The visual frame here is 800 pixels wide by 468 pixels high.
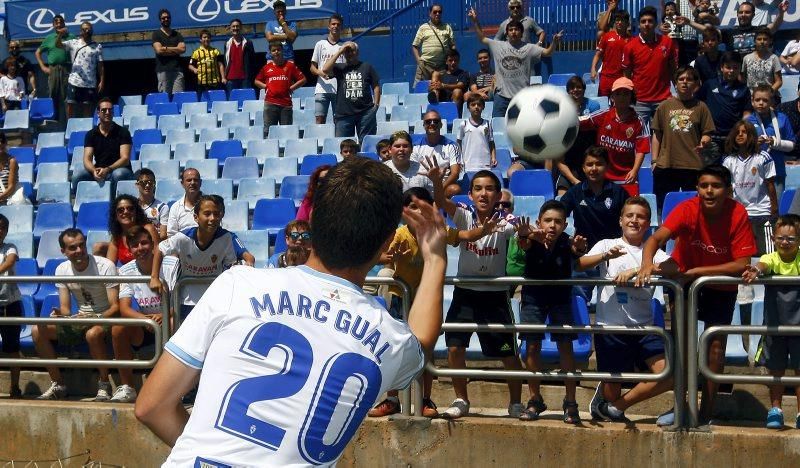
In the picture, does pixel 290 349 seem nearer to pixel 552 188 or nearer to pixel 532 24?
pixel 552 188

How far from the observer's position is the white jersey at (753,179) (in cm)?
927

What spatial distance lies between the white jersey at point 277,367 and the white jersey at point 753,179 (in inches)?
280

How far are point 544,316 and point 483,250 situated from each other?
0.62 metres

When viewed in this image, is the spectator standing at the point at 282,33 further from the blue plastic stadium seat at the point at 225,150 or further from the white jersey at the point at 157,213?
the white jersey at the point at 157,213

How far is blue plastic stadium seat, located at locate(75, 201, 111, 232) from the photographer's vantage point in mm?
12039

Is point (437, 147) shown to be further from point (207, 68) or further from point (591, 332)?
point (207, 68)

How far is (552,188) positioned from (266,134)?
214 inches

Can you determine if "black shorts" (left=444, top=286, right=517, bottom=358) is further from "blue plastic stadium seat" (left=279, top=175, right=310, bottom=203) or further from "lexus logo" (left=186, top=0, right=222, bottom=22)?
"lexus logo" (left=186, top=0, right=222, bottom=22)

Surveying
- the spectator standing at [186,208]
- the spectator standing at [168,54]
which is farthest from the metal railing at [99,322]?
the spectator standing at [168,54]

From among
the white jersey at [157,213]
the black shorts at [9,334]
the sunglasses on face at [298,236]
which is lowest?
the black shorts at [9,334]

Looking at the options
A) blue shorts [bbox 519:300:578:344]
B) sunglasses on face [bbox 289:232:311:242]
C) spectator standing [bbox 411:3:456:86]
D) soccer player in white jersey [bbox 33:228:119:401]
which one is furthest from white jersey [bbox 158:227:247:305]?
spectator standing [bbox 411:3:456:86]

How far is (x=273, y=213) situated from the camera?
439 inches

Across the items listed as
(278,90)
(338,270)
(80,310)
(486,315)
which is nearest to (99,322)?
(80,310)

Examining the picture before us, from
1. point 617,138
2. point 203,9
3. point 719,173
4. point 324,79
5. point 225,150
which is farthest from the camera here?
point 203,9
